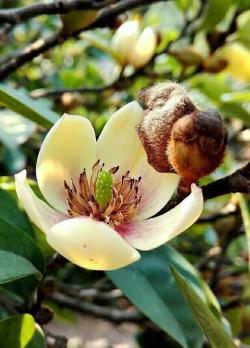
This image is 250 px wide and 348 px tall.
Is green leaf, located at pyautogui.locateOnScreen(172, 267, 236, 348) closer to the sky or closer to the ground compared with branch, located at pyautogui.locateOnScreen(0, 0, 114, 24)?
closer to the ground

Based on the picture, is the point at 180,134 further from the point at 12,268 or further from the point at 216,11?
the point at 216,11

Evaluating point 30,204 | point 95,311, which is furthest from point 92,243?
point 95,311

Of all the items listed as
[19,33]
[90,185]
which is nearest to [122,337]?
[19,33]

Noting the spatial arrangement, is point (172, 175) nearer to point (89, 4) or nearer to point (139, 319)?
point (89, 4)

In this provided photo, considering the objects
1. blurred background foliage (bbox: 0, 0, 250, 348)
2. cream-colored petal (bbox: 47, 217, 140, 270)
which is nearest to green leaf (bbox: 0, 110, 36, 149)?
blurred background foliage (bbox: 0, 0, 250, 348)

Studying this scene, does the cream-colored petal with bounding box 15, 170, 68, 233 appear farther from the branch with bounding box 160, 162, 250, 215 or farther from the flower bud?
the flower bud

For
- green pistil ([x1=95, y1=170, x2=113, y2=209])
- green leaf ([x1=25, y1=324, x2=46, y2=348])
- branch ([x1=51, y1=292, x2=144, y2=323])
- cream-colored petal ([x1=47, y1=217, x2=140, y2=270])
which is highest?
cream-colored petal ([x1=47, y1=217, x2=140, y2=270])

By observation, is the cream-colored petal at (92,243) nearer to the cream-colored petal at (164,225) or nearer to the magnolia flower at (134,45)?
the cream-colored petal at (164,225)
